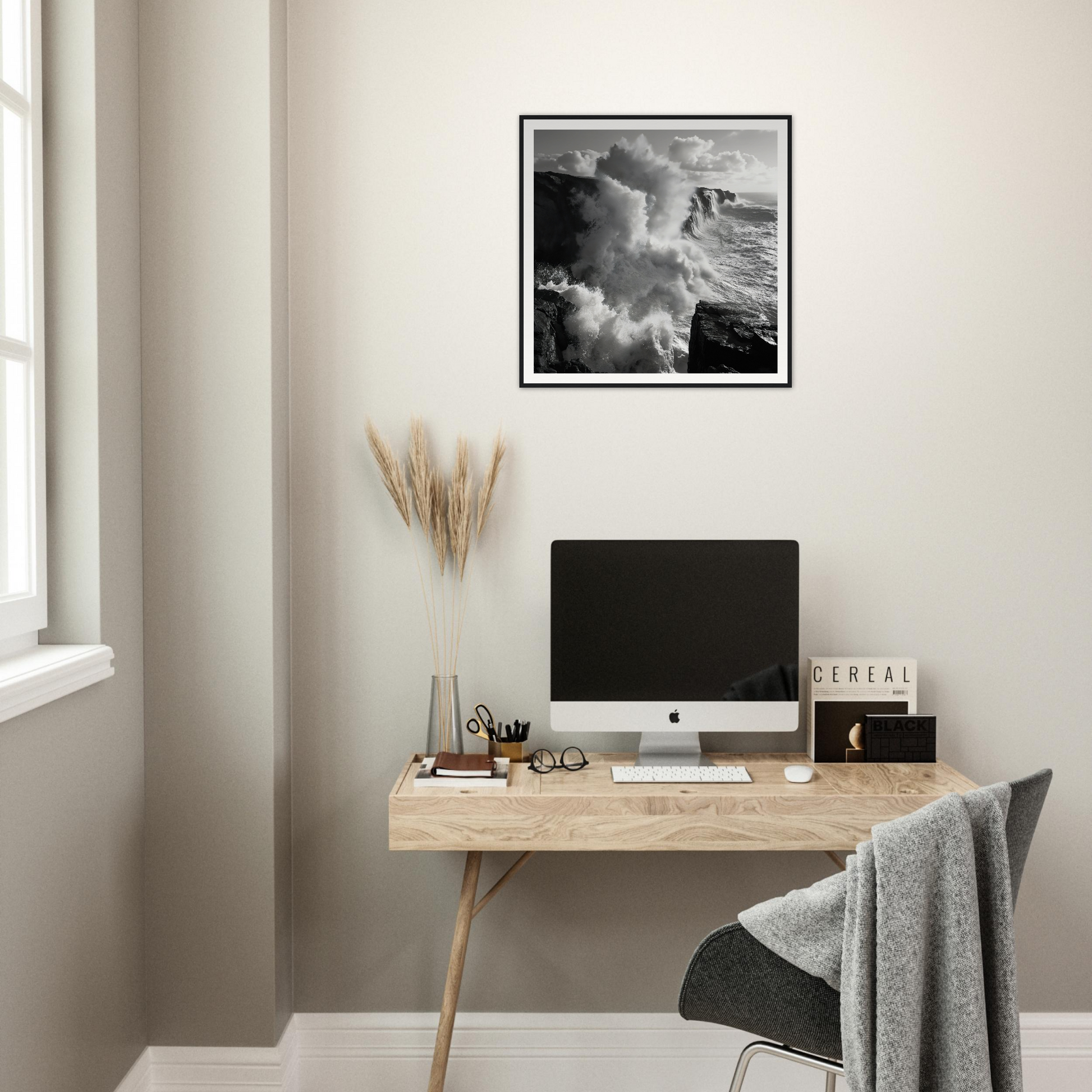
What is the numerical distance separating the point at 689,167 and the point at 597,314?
408 mm

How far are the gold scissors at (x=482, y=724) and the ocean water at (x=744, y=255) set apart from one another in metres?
0.96

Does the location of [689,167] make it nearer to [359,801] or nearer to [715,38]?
[715,38]

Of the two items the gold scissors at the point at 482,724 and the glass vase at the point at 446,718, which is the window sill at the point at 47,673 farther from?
the gold scissors at the point at 482,724

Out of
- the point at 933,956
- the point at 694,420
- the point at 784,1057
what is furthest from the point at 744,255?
the point at 784,1057

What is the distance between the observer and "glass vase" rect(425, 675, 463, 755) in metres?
2.08

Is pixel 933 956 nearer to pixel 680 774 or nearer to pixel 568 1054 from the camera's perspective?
pixel 680 774

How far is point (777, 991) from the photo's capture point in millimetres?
1502

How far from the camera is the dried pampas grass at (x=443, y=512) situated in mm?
2133

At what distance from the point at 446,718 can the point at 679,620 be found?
1.88 feet

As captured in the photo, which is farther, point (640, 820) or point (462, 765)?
point (462, 765)

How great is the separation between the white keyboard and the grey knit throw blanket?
0.55 m

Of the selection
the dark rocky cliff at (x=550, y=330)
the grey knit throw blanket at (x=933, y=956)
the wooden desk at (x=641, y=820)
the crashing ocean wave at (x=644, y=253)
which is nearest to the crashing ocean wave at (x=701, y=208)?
the crashing ocean wave at (x=644, y=253)

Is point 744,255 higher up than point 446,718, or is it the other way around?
point 744,255

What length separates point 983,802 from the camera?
1.39m
